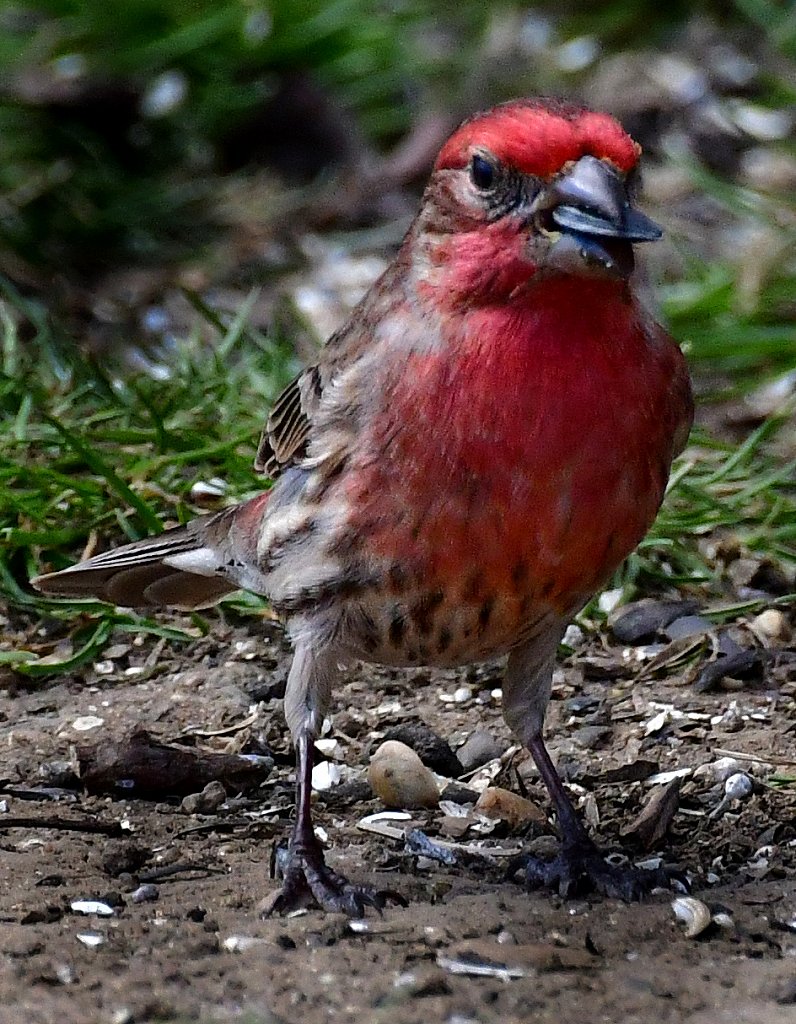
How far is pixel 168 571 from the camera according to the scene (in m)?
5.64

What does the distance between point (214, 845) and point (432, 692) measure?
1217mm

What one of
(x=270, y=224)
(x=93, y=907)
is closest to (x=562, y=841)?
(x=93, y=907)

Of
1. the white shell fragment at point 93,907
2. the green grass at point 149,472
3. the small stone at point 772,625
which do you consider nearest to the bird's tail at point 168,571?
the green grass at point 149,472

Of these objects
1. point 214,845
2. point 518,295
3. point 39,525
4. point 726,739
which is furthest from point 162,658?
point 518,295

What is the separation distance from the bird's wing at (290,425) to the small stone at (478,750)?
994 millimetres

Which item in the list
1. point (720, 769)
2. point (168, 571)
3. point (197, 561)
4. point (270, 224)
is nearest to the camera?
point (720, 769)

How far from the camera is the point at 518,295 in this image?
13.6 ft

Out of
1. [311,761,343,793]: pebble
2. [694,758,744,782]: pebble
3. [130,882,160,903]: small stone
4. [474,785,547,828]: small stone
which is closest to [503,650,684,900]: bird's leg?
[474,785,547,828]: small stone

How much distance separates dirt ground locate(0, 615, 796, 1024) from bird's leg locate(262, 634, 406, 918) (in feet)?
0.25

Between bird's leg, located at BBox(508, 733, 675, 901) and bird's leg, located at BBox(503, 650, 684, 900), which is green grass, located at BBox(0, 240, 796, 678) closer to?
bird's leg, located at BBox(503, 650, 684, 900)

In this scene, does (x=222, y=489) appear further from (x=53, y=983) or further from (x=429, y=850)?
(x=53, y=983)

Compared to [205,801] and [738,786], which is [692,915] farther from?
[205,801]

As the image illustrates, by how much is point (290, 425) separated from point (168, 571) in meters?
0.78

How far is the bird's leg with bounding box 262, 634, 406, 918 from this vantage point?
434 centimetres
